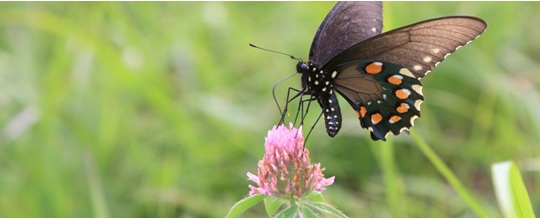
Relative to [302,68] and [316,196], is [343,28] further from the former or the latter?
[316,196]

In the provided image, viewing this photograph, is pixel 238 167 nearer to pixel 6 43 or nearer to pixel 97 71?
pixel 97 71

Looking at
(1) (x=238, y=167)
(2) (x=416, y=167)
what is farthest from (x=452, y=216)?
(1) (x=238, y=167)

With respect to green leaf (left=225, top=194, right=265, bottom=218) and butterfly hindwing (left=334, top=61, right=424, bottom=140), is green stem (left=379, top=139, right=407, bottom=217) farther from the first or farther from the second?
green leaf (left=225, top=194, right=265, bottom=218)

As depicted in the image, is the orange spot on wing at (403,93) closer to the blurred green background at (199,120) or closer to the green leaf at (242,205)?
the blurred green background at (199,120)

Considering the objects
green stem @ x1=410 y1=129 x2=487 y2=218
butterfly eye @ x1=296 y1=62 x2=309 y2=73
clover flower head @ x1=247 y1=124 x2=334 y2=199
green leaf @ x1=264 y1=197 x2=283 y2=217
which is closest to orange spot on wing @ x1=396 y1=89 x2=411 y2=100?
green stem @ x1=410 y1=129 x2=487 y2=218

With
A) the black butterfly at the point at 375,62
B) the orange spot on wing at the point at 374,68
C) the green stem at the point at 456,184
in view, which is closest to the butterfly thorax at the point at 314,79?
the black butterfly at the point at 375,62

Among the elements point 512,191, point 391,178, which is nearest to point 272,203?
point 512,191
